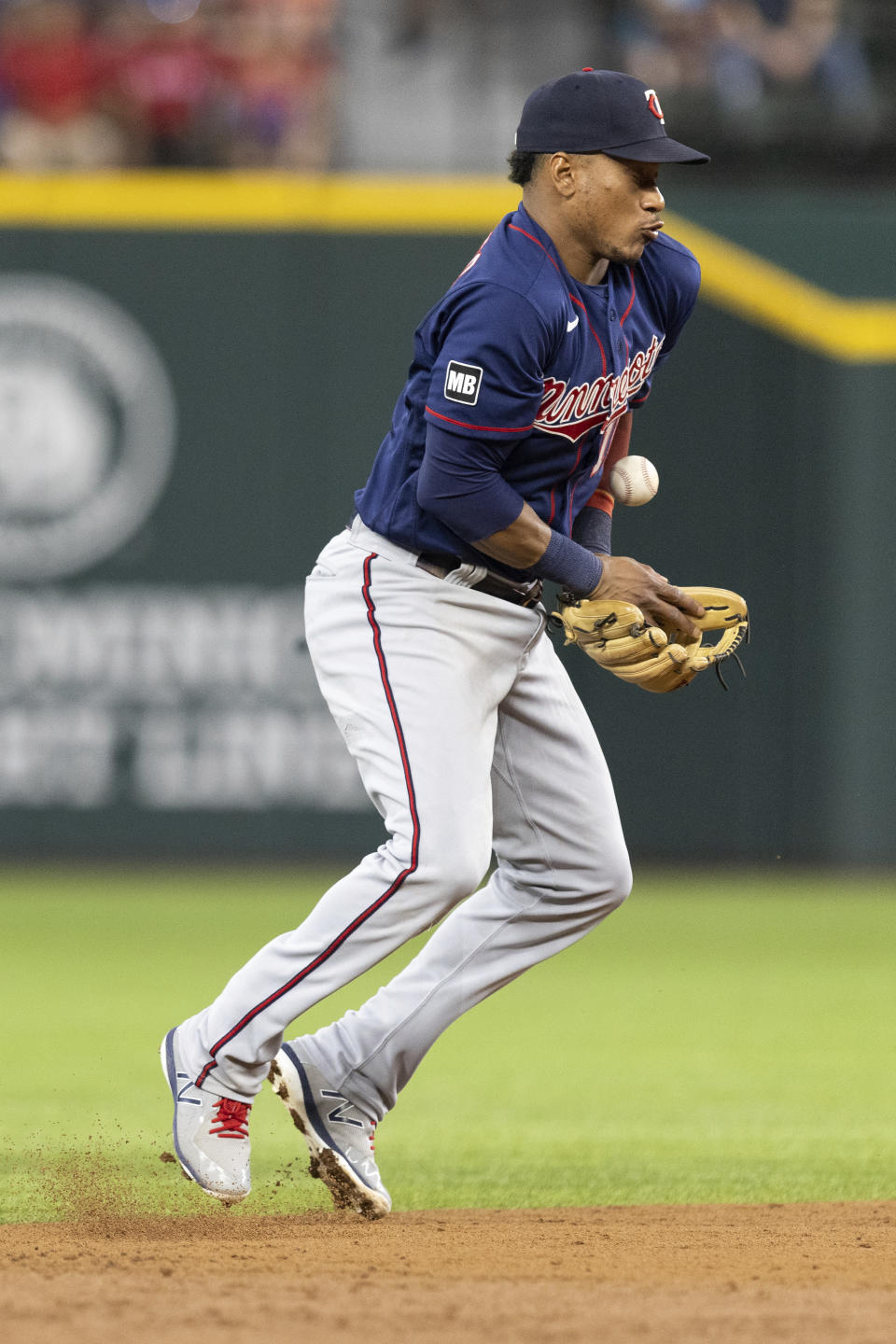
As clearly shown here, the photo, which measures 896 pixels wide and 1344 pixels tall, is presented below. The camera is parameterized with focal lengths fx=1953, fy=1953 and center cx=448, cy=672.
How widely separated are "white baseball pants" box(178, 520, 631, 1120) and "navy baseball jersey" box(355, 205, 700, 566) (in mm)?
174

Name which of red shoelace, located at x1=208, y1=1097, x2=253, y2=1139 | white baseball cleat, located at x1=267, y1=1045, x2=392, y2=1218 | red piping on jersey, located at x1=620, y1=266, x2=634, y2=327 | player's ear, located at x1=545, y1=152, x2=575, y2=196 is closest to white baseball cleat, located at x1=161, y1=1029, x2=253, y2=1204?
red shoelace, located at x1=208, y1=1097, x2=253, y2=1139

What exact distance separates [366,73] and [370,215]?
2.73 ft

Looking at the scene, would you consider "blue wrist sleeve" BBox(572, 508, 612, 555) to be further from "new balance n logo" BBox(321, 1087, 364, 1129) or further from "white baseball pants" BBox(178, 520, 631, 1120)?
"new balance n logo" BBox(321, 1087, 364, 1129)

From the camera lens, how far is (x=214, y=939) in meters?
8.32

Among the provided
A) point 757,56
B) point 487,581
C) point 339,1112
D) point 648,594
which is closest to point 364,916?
point 339,1112

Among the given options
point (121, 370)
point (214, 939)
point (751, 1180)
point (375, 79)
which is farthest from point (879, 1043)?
point (375, 79)

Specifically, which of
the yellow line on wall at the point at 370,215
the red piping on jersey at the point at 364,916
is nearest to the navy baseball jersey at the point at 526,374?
the red piping on jersey at the point at 364,916

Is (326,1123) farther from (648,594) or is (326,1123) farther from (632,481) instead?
(632,481)

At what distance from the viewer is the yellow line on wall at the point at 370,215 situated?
33.7ft

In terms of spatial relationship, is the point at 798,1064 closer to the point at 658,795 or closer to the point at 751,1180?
the point at 751,1180

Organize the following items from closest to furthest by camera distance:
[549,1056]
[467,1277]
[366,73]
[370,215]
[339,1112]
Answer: [467,1277] < [339,1112] < [549,1056] < [370,215] < [366,73]

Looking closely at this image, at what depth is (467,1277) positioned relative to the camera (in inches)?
133

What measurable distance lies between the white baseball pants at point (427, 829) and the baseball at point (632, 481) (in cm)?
41

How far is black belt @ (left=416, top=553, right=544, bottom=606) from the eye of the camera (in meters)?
4.00
